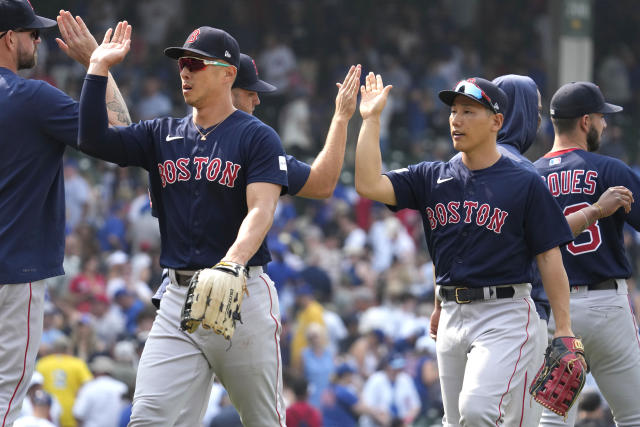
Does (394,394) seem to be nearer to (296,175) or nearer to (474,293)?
(474,293)

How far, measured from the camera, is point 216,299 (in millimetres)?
4027

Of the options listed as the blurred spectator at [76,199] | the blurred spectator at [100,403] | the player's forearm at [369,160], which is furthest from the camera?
the blurred spectator at [76,199]

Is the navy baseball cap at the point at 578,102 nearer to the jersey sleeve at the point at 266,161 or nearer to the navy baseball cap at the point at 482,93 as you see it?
the navy baseball cap at the point at 482,93

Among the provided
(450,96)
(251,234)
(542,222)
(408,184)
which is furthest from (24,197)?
(542,222)

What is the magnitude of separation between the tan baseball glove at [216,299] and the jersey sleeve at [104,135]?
806 millimetres

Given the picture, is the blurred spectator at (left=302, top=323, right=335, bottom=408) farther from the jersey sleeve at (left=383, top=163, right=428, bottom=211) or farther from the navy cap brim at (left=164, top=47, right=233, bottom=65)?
the navy cap brim at (left=164, top=47, right=233, bottom=65)

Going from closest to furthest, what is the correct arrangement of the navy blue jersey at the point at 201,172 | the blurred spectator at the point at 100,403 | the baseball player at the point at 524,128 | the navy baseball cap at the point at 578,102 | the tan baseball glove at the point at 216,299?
the tan baseball glove at the point at 216,299 → the navy blue jersey at the point at 201,172 → the baseball player at the point at 524,128 → the navy baseball cap at the point at 578,102 → the blurred spectator at the point at 100,403

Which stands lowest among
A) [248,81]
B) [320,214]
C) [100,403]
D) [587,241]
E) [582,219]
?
[100,403]

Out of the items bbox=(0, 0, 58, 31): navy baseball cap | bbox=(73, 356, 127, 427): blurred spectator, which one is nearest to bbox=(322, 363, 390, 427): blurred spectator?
bbox=(73, 356, 127, 427): blurred spectator

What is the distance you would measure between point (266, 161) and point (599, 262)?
210 centimetres

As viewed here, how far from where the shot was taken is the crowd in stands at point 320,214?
Answer: 34.3 feet

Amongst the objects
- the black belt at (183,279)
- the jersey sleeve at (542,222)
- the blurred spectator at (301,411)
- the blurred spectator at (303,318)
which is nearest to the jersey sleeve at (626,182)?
the jersey sleeve at (542,222)

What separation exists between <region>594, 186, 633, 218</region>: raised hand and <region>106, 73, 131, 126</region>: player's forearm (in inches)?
96.4

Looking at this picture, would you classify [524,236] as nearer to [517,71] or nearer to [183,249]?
[183,249]
